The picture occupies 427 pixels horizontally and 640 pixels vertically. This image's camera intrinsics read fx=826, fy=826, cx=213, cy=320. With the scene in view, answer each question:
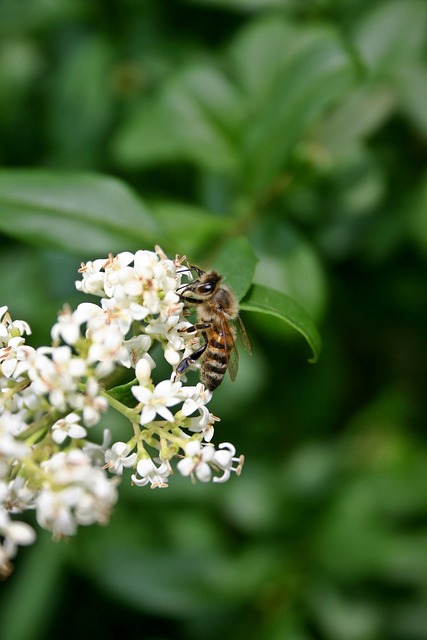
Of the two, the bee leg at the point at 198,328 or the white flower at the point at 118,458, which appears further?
the bee leg at the point at 198,328

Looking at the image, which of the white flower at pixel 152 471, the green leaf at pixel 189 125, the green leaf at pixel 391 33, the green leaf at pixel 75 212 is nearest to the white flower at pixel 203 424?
the white flower at pixel 152 471

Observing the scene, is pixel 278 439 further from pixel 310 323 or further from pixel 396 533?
pixel 310 323

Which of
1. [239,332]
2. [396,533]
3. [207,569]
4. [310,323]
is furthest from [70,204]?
[396,533]

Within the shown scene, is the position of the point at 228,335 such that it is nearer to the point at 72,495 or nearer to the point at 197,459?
the point at 197,459

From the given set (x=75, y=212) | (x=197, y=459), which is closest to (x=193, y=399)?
(x=197, y=459)

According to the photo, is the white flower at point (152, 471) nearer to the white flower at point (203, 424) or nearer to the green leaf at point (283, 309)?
the white flower at point (203, 424)

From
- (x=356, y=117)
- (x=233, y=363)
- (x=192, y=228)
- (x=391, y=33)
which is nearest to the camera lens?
(x=233, y=363)

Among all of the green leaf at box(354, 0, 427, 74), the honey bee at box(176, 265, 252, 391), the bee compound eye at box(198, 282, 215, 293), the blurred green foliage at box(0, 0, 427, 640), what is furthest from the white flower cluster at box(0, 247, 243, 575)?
the green leaf at box(354, 0, 427, 74)
